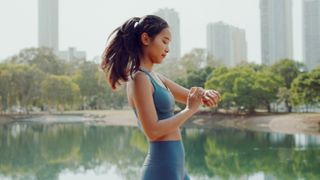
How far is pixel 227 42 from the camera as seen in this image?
33.8 m

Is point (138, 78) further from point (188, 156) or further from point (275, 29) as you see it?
point (275, 29)

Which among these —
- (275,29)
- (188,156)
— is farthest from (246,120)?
(275,29)

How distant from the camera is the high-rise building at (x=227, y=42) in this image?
3306cm

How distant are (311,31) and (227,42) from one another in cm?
1251

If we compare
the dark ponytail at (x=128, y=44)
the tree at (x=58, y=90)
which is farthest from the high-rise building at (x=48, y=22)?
the dark ponytail at (x=128, y=44)

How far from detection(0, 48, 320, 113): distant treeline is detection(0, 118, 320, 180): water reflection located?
260cm

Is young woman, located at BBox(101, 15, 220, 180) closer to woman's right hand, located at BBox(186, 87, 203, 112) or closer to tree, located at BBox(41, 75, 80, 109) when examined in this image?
woman's right hand, located at BBox(186, 87, 203, 112)

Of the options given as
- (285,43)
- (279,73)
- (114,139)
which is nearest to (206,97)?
(114,139)

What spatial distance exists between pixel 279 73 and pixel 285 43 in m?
7.17

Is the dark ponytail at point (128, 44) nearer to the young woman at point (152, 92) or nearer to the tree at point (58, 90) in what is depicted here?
the young woman at point (152, 92)

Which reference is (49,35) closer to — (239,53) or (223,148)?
(239,53)

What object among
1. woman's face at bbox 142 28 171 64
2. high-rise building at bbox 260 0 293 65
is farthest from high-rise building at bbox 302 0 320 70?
woman's face at bbox 142 28 171 64

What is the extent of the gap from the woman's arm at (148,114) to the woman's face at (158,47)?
66 mm

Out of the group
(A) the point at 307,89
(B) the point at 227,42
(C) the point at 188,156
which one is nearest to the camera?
(C) the point at 188,156
